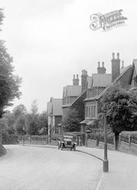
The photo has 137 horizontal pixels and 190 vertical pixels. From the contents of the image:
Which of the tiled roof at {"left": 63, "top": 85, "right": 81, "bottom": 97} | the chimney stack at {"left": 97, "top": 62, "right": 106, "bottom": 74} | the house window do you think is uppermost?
the chimney stack at {"left": 97, "top": 62, "right": 106, "bottom": 74}

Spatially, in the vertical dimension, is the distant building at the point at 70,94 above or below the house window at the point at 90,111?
above

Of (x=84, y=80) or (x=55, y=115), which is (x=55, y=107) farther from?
(x=84, y=80)

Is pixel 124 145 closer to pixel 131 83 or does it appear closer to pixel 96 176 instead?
pixel 131 83

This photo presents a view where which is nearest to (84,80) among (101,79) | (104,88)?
(101,79)

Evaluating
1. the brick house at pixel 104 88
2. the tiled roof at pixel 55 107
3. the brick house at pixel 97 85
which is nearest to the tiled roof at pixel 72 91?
the brick house at pixel 97 85

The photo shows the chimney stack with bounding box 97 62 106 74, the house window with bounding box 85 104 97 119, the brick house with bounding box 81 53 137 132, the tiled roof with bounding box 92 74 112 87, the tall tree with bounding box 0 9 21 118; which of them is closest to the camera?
the tall tree with bounding box 0 9 21 118

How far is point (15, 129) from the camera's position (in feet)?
388

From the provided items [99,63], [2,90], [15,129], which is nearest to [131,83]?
[99,63]

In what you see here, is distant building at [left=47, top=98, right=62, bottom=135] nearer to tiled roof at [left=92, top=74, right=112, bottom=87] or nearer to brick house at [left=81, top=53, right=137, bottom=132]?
brick house at [left=81, top=53, right=137, bottom=132]

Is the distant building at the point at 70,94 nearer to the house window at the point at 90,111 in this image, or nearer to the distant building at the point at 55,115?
the distant building at the point at 55,115

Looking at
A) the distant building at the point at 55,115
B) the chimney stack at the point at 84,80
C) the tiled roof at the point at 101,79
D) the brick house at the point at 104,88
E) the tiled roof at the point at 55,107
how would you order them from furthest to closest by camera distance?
the tiled roof at the point at 55,107
the distant building at the point at 55,115
the chimney stack at the point at 84,80
the tiled roof at the point at 101,79
the brick house at the point at 104,88

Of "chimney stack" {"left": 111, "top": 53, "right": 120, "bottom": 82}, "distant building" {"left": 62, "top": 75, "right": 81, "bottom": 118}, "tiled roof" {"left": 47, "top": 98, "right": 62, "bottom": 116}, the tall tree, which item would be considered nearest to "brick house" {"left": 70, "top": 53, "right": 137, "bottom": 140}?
"chimney stack" {"left": 111, "top": 53, "right": 120, "bottom": 82}

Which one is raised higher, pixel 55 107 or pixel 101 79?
pixel 101 79

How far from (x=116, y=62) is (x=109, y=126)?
22389 mm
